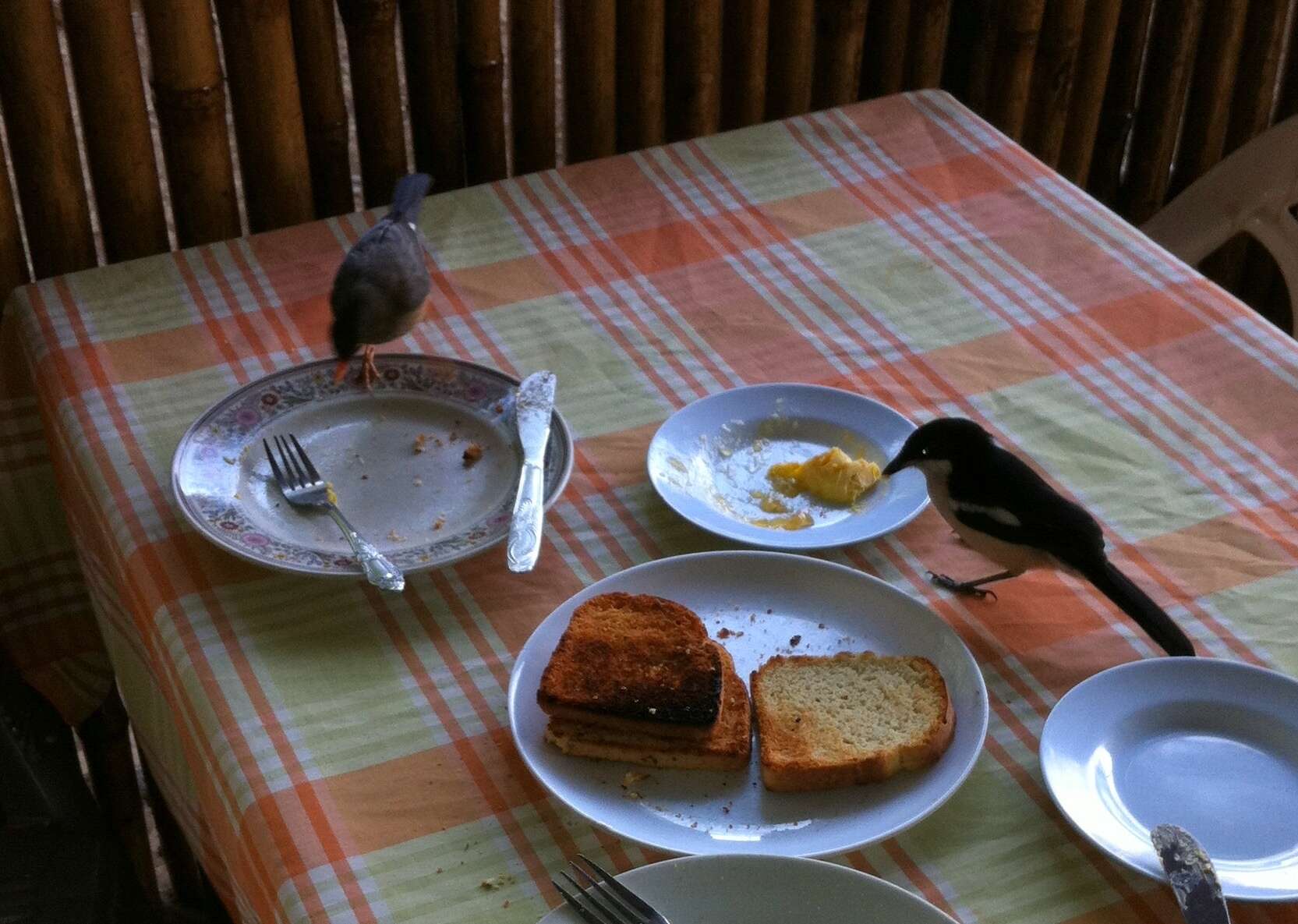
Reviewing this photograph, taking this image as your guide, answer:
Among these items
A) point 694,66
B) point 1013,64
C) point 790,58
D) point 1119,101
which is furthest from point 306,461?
point 1119,101

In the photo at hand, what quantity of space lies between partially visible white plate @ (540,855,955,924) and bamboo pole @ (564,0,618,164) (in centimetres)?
140

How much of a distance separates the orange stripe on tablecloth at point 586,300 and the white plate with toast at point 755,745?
308mm

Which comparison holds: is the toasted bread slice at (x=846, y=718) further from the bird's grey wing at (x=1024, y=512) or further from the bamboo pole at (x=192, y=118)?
the bamboo pole at (x=192, y=118)

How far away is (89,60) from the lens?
1721 mm

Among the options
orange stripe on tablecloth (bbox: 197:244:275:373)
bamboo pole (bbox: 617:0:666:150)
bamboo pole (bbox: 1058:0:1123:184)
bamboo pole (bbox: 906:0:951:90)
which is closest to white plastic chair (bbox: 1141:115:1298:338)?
bamboo pole (bbox: 1058:0:1123:184)

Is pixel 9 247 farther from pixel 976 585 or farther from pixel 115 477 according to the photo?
pixel 976 585

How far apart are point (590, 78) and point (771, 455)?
914mm

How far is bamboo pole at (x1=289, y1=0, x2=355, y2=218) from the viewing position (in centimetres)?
186

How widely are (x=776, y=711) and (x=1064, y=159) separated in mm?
1895

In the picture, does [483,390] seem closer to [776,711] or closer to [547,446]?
[547,446]

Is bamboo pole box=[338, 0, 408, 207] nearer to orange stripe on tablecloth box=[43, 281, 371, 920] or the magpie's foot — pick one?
orange stripe on tablecloth box=[43, 281, 371, 920]

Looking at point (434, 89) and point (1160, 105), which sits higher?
point (434, 89)

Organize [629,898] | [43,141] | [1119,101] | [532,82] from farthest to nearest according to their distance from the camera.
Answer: [1119,101], [532,82], [43,141], [629,898]

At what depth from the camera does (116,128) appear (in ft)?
5.84
